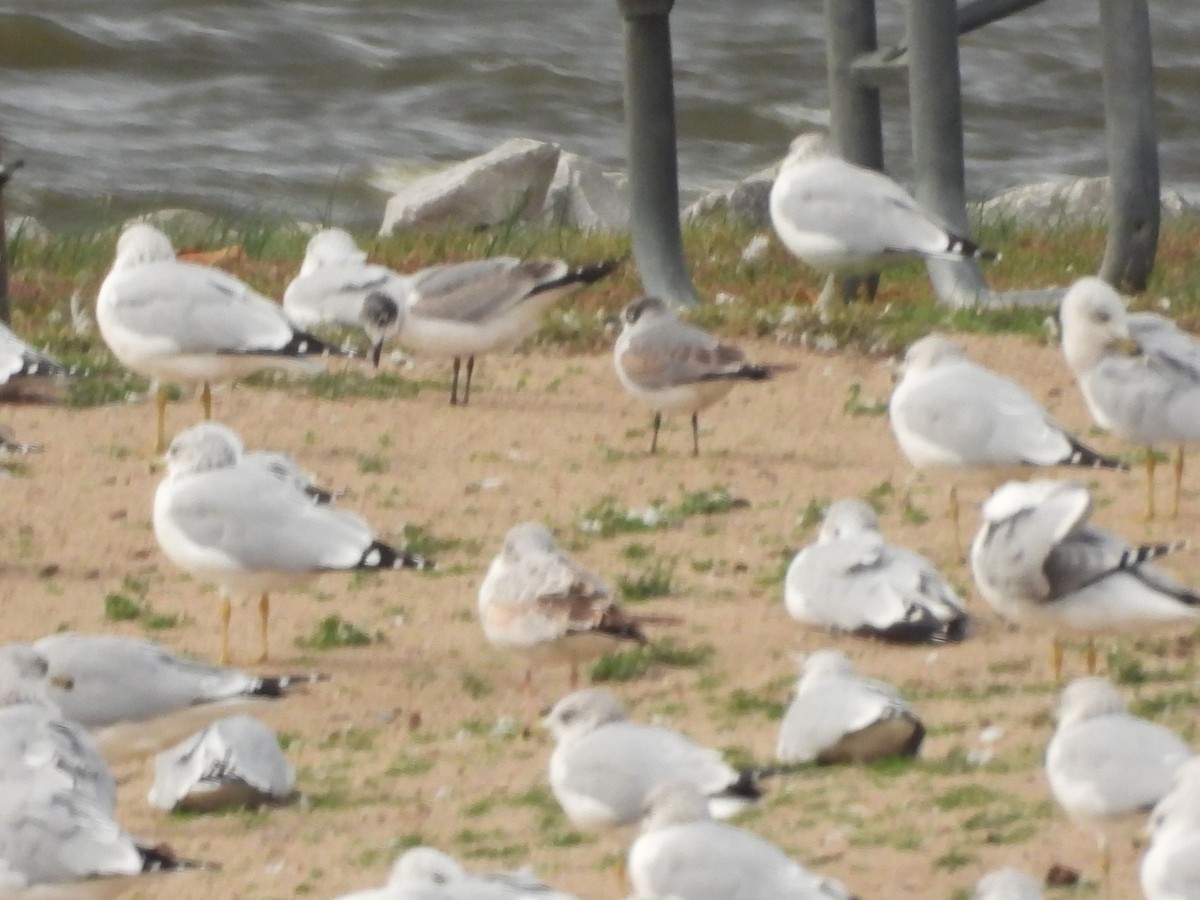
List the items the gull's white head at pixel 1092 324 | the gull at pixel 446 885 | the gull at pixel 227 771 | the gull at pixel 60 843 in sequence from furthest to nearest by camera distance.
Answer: the gull's white head at pixel 1092 324
the gull at pixel 227 771
the gull at pixel 60 843
the gull at pixel 446 885

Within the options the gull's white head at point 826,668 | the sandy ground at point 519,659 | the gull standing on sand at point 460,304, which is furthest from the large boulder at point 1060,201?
the gull's white head at point 826,668

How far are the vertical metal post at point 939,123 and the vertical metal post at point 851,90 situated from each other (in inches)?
24.0

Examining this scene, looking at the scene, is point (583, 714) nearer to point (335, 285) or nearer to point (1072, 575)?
point (1072, 575)

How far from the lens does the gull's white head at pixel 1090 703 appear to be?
236 inches

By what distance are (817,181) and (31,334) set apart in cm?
362

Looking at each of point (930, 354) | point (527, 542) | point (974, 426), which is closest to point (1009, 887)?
point (527, 542)

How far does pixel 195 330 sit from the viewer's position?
10.5 meters

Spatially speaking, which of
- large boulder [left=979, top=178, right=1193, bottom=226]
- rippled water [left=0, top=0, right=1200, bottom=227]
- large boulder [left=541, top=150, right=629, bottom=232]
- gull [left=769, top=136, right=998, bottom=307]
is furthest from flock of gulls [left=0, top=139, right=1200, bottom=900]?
rippled water [left=0, top=0, right=1200, bottom=227]

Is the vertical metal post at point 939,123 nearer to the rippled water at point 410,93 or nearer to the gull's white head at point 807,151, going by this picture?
the gull's white head at point 807,151

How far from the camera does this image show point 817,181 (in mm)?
12617

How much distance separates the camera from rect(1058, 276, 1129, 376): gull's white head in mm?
9414

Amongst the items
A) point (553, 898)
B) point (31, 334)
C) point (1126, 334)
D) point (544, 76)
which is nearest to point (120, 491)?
point (31, 334)

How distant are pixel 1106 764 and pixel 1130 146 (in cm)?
841

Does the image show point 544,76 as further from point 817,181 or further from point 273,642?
point 273,642
